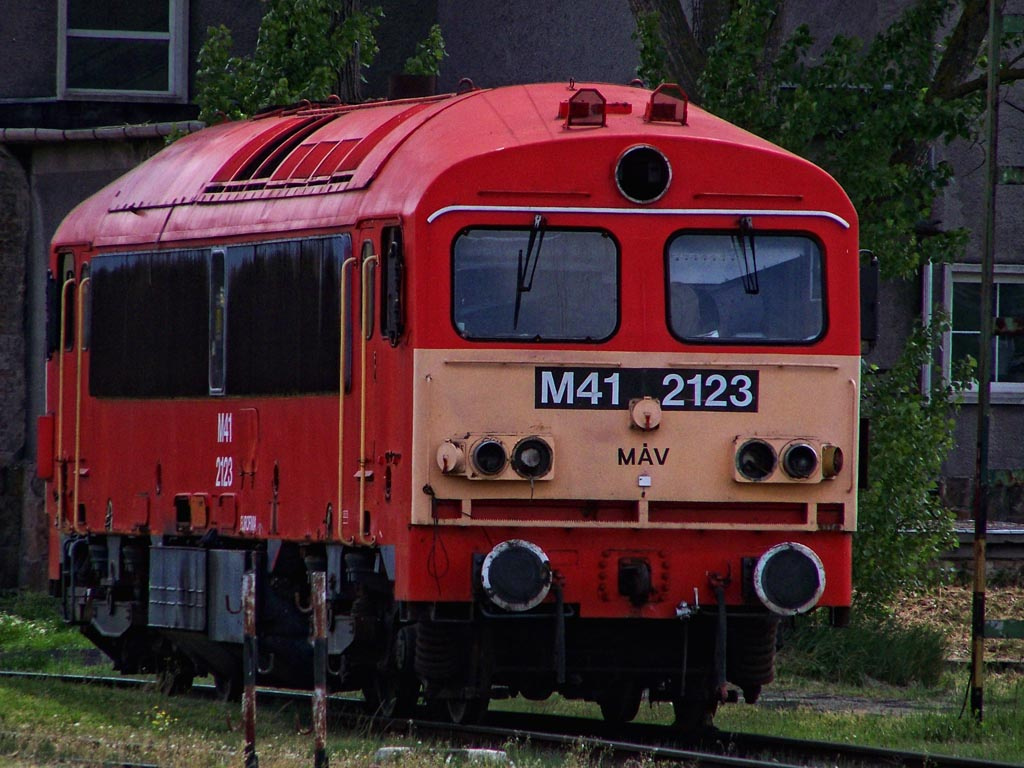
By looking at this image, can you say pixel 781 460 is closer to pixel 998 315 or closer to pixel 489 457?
pixel 489 457

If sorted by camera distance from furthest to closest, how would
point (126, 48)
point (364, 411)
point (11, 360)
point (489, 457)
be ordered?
point (126, 48) < point (11, 360) < point (364, 411) < point (489, 457)

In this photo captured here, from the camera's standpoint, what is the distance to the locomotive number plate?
10.3 m

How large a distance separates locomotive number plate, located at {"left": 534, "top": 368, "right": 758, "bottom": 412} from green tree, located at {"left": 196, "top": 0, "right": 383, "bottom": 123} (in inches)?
272

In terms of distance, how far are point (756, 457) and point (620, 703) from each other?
7.29ft

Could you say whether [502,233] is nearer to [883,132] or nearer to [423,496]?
[423,496]

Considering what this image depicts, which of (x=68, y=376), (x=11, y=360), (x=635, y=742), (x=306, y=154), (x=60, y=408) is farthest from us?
(x=11, y=360)

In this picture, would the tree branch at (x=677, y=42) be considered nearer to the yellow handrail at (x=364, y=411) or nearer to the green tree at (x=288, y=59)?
the green tree at (x=288, y=59)

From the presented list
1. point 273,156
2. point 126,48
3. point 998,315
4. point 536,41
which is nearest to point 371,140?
point 273,156

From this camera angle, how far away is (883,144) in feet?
49.2

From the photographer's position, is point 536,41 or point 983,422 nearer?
point 983,422

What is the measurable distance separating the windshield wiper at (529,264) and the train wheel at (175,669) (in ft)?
16.2

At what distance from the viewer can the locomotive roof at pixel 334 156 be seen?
1062 centimetres

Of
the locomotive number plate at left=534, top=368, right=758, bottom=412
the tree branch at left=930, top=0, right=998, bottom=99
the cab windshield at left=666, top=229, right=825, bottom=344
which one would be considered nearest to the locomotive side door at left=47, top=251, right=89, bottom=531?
the locomotive number plate at left=534, top=368, right=758, bottom=412

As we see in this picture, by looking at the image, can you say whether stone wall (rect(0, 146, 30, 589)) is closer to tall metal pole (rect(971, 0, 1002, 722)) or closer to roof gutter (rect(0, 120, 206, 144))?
roof gutter (rect(0, 120, 206, 144))
